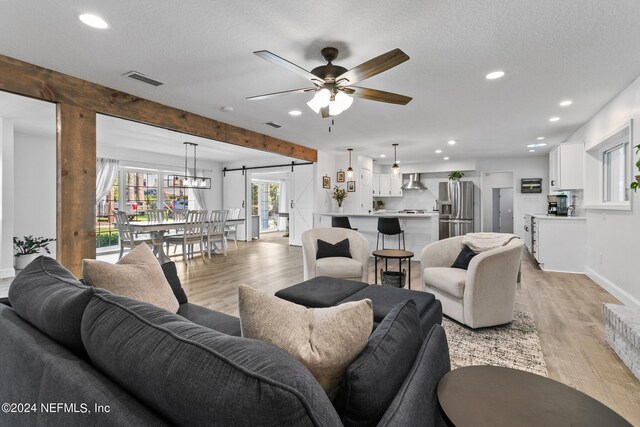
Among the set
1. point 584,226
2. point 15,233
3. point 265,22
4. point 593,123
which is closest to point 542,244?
point 584,226

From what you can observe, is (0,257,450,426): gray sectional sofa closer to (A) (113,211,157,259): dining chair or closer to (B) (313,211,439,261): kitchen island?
(A) (113,211,157,259): dining chair

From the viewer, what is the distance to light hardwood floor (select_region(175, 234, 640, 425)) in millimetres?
2023

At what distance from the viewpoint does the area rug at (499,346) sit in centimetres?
224

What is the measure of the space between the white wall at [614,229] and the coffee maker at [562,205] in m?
0.65

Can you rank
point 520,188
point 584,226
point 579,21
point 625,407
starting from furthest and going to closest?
point 520,188 < point 584,226 < point 579,21 < point 625,407

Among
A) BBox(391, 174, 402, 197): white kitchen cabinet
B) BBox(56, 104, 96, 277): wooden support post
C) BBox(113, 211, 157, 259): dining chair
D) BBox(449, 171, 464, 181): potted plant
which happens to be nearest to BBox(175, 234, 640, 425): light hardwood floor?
BBox(113, 211, 157, 259): dining chair

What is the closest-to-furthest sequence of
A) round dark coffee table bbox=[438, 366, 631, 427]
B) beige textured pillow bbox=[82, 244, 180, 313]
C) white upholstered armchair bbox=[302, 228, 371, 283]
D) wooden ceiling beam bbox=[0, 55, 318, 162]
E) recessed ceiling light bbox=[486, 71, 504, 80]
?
round dark coffee table bbox=[438, 366, 631, 427]
beige textured pillow bbox=[82, 244, 180, 313]
wooden ceiling beam bbox=[0, 55, 318, 162]
recessed ceiling light bbox=[486, 71, 504, 80]
white upholstered armchair bbox=[302, 228, 371, 283]

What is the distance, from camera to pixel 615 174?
14.7 feet

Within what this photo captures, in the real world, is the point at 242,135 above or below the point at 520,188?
above

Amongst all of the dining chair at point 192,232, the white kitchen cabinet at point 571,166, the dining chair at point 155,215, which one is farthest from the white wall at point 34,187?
the white kitchen cabinet at point 571,166

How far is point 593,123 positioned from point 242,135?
17.4ft

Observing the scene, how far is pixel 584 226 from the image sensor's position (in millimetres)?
4969

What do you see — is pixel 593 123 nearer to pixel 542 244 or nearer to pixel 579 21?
pixel 542 244

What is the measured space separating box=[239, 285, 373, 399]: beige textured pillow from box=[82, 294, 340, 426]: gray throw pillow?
18cm
